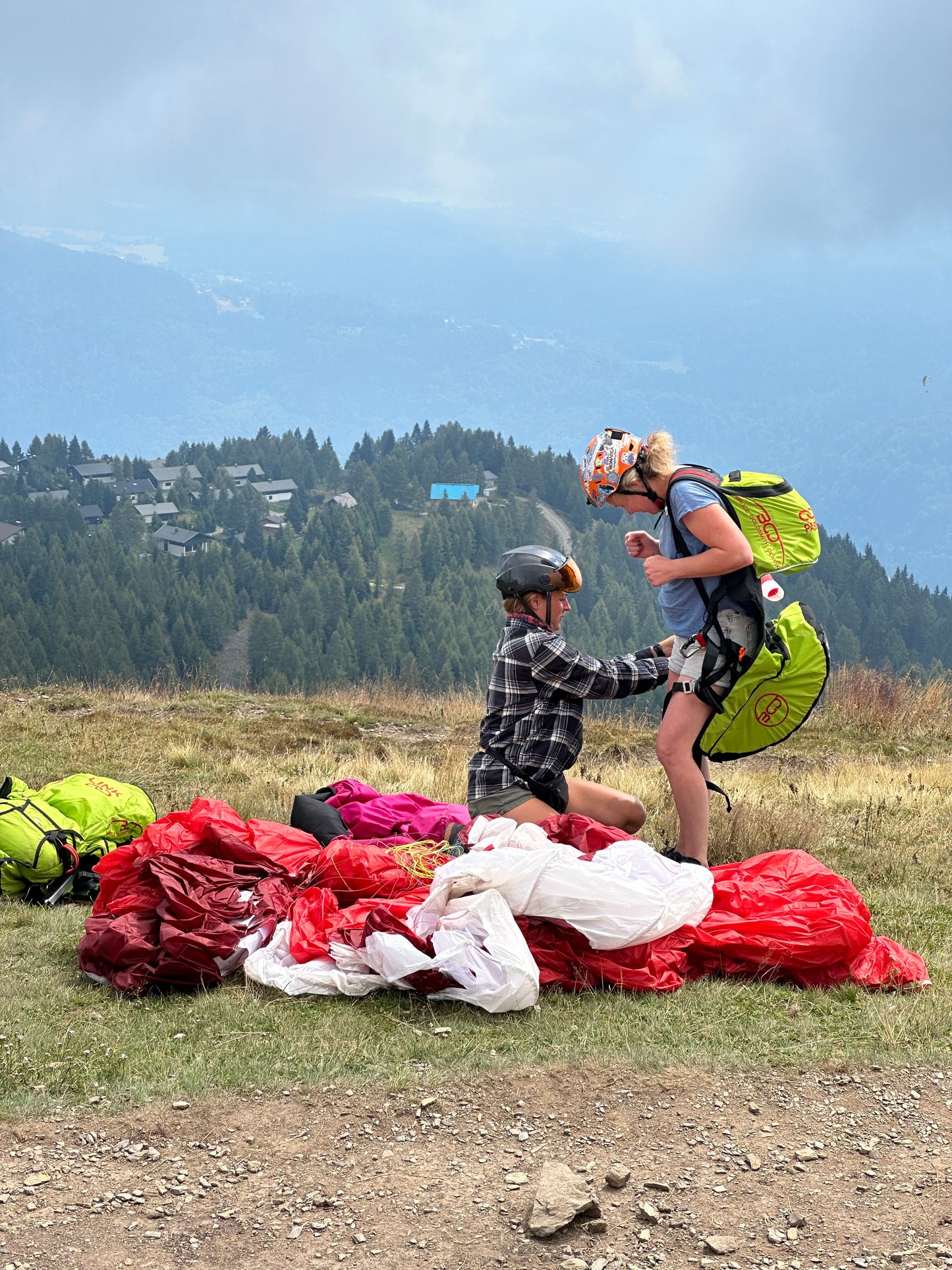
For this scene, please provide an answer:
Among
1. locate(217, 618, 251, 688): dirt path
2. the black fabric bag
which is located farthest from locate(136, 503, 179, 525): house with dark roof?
the black fabric bag

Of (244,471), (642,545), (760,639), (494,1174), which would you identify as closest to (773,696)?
(760,639)

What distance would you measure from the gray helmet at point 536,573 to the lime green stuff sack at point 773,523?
768 mm

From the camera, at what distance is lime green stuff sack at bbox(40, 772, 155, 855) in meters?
5.95

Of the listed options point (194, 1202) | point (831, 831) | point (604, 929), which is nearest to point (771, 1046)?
point (604, 929)

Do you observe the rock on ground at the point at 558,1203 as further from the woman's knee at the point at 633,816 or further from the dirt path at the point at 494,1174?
the woman's knee at the point at 633,816

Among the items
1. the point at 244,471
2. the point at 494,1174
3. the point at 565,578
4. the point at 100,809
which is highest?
the point at 244,471

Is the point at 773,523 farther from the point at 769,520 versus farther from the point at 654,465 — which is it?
the point at 654,465

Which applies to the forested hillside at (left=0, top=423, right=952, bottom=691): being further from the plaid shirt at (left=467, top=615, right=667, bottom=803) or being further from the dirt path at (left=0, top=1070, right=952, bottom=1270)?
the dirt path at (left=0, top=1070, right=952, bottom=1270)

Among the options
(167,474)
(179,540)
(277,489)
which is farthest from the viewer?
(277,489)

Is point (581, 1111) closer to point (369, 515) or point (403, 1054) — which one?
point (403, 1054)

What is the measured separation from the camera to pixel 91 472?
151625 millimetres

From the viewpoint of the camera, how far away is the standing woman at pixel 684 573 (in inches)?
173

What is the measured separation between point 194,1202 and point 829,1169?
1630 millimetres

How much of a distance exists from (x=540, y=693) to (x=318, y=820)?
1.53 meters
